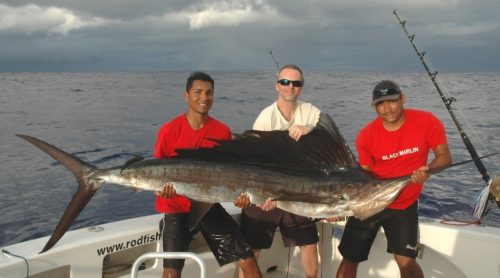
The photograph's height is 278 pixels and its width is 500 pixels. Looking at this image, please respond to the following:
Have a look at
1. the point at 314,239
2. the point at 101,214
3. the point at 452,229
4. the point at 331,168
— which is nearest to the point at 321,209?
the point at 331,168

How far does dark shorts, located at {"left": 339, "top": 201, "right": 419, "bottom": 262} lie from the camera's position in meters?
2.54

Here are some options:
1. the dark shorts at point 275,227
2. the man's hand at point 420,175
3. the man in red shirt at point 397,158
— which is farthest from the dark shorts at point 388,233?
the man's hand at point 420,175

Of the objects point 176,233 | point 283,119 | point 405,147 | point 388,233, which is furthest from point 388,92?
point 176,233

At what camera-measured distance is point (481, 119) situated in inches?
537

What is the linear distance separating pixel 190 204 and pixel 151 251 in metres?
0.49

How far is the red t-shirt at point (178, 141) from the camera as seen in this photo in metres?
2.52

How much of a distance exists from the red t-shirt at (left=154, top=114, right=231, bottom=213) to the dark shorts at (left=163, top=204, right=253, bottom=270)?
0.06 meters

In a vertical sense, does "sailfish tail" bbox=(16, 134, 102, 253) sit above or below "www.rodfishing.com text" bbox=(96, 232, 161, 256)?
above

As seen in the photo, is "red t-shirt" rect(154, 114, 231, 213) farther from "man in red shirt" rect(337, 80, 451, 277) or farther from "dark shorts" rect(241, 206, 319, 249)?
"man in red shirt" rect(337, 80, 451, 277)

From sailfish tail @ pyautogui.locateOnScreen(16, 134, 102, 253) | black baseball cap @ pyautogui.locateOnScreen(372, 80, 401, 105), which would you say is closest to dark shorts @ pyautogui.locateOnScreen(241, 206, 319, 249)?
black baseball cap @ pyautogui.locateOnScreen(372, 80, 401, 105)

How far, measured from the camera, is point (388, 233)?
2602mm

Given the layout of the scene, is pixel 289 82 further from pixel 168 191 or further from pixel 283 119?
pixel 168 191

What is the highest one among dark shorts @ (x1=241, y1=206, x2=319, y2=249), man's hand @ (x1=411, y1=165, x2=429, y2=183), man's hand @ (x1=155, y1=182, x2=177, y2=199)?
man's hand @ (x1=411, y1=165, x2=429, y2=183)

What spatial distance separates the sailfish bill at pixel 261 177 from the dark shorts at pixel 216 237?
34cm
